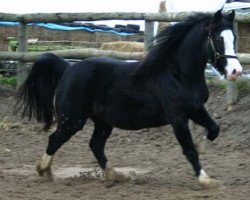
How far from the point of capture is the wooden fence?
9977 millimetres

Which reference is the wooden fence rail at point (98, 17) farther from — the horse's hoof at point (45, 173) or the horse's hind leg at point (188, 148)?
the horse's hoof at point (45, 173)

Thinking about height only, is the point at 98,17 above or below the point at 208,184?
above

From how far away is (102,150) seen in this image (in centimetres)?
729

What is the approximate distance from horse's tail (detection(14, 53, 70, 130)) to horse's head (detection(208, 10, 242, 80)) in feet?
6.37

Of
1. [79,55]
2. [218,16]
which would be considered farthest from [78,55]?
[218,16]

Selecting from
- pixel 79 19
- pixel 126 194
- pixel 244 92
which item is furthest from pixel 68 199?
pixel 79 19

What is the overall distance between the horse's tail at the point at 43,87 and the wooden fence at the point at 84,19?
2876 millimetres

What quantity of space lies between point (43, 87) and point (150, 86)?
60.7 inches

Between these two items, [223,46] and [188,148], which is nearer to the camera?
[223,46]

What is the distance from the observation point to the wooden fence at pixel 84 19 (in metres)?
9.98

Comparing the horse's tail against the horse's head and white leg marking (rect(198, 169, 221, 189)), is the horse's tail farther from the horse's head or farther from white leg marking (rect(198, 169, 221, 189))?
white leg marking (rect(198, 169, 221, 189))

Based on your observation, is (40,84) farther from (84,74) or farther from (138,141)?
(138,141)

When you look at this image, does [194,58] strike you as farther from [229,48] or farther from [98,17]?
[98,17]

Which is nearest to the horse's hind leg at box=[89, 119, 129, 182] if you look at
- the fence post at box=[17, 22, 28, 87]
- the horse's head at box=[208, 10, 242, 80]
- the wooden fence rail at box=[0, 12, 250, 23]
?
the horse's head at box=[208, 10, 242, 80]
